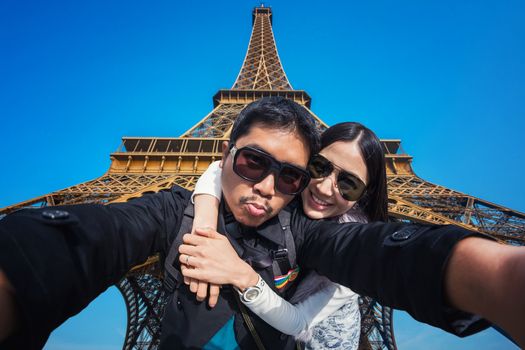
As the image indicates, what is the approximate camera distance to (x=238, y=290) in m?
1.36

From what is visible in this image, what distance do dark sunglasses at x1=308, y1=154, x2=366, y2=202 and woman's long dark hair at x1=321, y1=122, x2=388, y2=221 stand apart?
14cm

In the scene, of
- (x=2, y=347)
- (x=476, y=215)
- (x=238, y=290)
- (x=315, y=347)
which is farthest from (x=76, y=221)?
(x=476, y=215)

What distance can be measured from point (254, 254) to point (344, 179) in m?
0.88

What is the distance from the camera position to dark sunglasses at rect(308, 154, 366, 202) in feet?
6.46

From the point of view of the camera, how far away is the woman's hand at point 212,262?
1.27 meters

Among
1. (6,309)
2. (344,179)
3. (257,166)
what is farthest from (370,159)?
(6,309)

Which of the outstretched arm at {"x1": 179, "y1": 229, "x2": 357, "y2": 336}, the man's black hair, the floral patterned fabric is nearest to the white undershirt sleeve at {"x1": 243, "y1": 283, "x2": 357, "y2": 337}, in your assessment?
the outstretched arm at {"x1": 179, "y1": 229, "x2": 357, "y2": 336}

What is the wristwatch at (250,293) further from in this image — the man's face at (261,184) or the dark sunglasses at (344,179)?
the dark sunglasses at (344,179)

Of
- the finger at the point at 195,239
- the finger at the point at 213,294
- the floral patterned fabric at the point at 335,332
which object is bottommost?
the floral patterned fabric at the point at 335,332

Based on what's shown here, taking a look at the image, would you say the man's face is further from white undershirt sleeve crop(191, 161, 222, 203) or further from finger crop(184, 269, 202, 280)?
finger crop(184, 269, 202, 280)

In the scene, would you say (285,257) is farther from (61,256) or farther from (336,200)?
(61,256)

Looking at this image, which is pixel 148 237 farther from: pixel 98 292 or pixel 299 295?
pixel 299 295

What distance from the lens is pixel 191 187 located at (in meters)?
12.1

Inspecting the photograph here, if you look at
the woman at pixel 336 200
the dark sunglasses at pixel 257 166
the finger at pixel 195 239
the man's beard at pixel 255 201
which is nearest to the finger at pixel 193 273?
the finger at pixel 195 239
